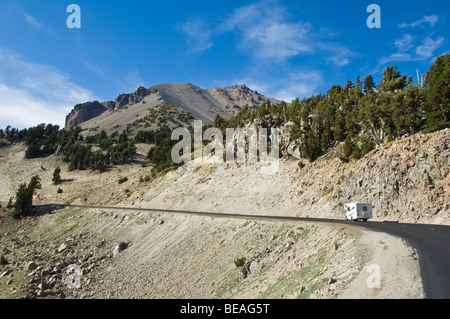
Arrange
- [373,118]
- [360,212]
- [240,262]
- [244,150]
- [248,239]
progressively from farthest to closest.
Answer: [244,150]
[373,118]
[360,212]
[248,239]
[240,262]

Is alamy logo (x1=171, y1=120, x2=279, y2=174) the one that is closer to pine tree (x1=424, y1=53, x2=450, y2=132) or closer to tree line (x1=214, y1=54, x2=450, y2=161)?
tree line (x1=214, y1=54, x2=450, y2=161)

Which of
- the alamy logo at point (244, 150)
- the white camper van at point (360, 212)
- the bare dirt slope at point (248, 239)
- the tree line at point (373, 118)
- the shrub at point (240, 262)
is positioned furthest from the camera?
the alamy logo at point (244, 150)

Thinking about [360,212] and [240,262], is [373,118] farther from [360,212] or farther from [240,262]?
[240,262]

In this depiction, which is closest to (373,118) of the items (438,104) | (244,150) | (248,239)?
(438,104)

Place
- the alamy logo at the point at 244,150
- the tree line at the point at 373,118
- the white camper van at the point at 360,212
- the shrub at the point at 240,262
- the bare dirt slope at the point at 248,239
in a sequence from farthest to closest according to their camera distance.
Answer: the alamy logo at the point at 244,150, the tree line at the point at 373,118, the white camper van at the point at 360,212, the shrub at the point at 240,262, the bare dirt slope at the point at 248,239

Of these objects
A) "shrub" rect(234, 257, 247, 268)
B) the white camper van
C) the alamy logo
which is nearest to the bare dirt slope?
"shrub" rect(234, 257, 247, 268)

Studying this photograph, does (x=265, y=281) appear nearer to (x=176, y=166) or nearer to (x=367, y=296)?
(x=367, y=296)

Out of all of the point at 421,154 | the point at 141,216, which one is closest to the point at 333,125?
the point at 421,154

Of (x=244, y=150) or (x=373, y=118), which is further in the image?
(x=244, y=150)

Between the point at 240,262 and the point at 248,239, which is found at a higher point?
the point at 248,239

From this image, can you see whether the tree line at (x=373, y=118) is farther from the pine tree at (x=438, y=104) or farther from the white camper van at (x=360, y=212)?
the white camper van at (x=360, y=212)

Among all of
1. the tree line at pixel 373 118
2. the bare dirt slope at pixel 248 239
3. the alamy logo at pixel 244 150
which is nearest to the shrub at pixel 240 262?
the bare dirt slope at pixel 248 239

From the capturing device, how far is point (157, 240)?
104 ft

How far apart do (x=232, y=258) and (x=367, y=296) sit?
1350 cm
